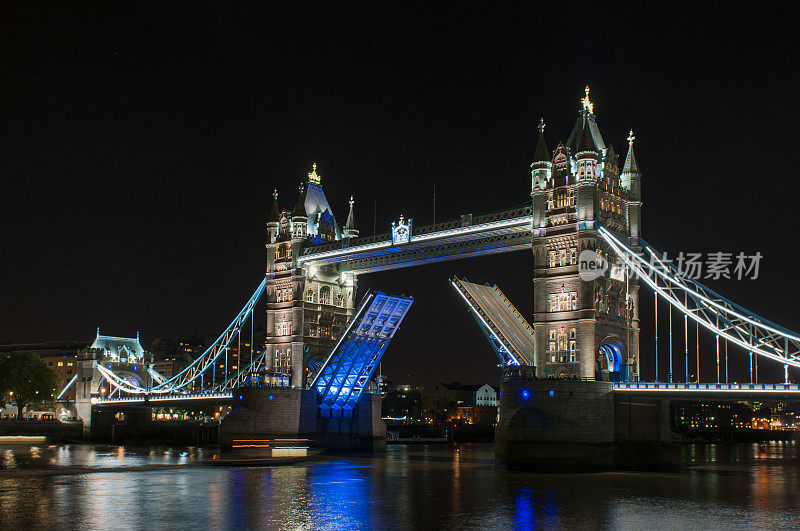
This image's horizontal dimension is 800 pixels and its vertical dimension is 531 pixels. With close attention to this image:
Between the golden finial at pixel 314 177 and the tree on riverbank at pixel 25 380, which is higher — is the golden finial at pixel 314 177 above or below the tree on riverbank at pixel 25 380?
above

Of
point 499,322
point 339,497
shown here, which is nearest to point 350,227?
point 499,322

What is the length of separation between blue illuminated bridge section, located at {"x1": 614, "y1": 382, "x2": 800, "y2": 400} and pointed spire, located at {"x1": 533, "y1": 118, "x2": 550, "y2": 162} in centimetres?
A: 1409

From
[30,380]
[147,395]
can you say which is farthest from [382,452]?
[30,380]

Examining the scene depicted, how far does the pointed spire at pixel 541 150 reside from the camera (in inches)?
2120

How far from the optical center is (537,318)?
52.4 metres

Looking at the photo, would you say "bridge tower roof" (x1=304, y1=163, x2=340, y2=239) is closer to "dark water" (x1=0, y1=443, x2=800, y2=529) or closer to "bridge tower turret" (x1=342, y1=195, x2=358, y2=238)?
"bridge tower turret" (x1=342, y1=195, x2=358, y2=238)

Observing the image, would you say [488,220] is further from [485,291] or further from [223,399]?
[223,399]

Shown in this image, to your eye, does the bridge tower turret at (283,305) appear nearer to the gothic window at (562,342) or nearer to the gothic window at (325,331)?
the gothic window at (325,331)

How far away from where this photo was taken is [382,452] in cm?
6831

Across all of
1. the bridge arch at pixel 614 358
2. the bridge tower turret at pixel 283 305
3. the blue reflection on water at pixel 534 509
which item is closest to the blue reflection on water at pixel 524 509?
the blue reflection on water at pixel 534 509

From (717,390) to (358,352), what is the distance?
2565 cm

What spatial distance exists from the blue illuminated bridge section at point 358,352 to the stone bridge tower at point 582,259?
38.3 ft

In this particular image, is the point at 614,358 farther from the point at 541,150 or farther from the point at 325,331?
the point at 325,331

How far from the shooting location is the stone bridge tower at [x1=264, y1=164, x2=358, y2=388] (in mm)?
68500
